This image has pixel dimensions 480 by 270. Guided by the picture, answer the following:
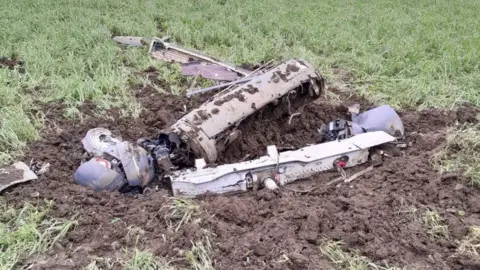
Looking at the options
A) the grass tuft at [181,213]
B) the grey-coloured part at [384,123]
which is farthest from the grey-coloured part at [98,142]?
the grey-coloured part at [384,123]

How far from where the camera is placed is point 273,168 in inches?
151

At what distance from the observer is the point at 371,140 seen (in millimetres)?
4141

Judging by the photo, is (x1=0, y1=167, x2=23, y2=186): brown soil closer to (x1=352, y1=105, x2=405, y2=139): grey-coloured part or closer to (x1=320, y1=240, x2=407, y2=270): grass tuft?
(x1=320, y1=240, x2=407, y2=270): grass tuft

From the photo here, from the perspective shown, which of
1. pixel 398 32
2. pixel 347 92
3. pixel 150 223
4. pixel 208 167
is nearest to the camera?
pixel 150 223

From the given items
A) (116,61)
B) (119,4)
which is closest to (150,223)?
(116,61)

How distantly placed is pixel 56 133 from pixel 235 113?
174cm

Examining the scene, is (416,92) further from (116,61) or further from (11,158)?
(11,158)

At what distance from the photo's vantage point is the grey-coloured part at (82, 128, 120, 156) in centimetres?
405

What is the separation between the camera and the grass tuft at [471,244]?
9.57ft

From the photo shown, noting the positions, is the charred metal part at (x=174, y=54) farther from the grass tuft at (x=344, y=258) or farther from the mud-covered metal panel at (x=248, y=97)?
the grass tuft at (x=344, y=258)

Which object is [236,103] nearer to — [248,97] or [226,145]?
[248,97]

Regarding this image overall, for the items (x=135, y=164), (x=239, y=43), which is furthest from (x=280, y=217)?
(x=239, y=43)

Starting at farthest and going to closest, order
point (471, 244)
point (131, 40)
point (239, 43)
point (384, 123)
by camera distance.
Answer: point (239, 43) → point (131, 40) → point (384, 123) → point (471, 244)

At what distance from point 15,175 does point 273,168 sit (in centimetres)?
194
